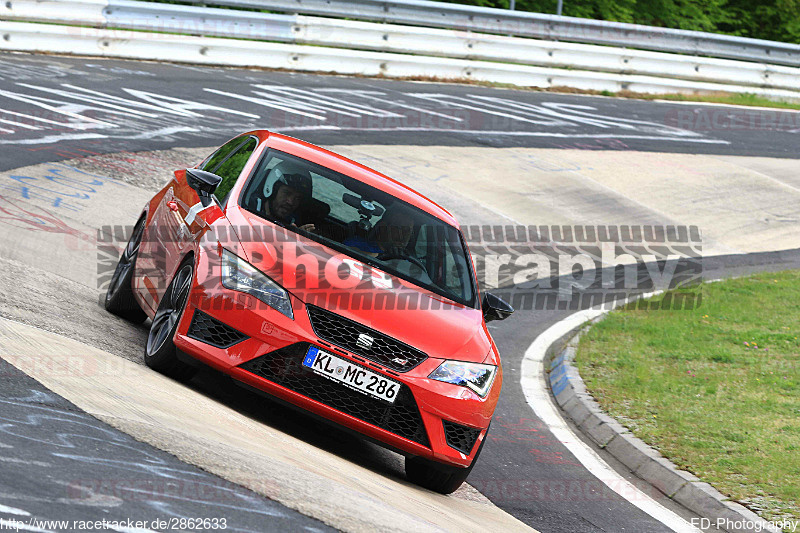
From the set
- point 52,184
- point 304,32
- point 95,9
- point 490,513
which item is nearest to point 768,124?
point 304,32

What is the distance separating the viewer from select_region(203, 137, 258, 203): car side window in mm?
7086

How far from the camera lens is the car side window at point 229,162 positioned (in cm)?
709

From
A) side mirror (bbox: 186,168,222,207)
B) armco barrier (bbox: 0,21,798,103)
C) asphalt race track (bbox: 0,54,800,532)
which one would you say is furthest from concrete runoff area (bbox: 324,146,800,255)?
side mirror (bbox: 186,168,222,207)

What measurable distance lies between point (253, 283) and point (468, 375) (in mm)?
1389

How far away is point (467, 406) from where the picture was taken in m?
5.93

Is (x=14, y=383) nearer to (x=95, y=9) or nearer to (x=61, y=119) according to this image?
(x=61, y=119)

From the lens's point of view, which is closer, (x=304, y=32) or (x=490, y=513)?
(x=490, y=513)

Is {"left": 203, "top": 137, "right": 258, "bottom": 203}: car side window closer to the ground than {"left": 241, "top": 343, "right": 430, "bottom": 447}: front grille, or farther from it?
farther from it

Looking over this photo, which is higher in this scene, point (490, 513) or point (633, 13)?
point (633, 13)

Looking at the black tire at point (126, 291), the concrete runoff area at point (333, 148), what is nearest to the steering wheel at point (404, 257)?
the concrete runoff area at point (333, 148)

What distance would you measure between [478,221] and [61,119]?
6342mm

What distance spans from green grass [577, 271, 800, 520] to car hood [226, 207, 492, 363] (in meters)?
2.20

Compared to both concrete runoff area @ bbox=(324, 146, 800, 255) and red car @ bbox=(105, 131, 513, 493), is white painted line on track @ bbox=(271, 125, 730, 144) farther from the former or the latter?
red car @ bbox=(105, 131, 513, 493)

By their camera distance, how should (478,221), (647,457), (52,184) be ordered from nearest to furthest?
(647,457), (52,184), (478,221)
